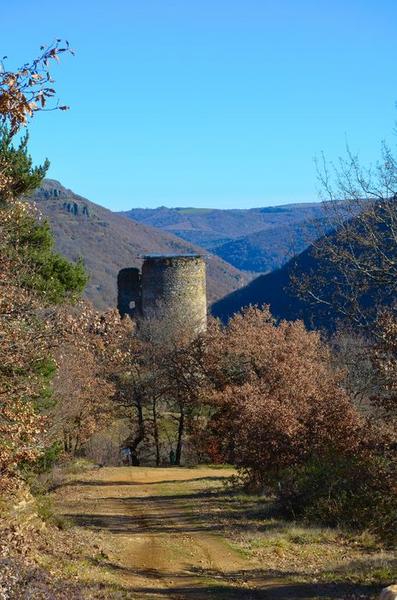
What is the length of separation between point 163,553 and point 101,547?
1170mm

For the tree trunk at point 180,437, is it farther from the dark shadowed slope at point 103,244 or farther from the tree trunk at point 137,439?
the dark shadowed slope at point 103,244

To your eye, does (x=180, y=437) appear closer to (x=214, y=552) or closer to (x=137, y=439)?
(x=137, y=439)

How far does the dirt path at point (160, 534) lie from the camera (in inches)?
456

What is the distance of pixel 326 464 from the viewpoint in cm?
1661

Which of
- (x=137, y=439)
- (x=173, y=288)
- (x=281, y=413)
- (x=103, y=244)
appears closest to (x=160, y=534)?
(x=281, y=413)

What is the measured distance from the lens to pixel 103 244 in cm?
14975

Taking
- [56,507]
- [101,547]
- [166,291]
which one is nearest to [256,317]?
[166,291]

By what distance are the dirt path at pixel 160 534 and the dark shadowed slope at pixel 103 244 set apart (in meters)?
78.3

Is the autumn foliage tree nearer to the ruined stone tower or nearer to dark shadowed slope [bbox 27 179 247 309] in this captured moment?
the ruined stone tower

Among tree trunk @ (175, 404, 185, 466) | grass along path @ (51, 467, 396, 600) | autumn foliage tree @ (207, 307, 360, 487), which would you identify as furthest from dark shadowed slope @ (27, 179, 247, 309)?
grass along path @ (51, 467, 396, 600)

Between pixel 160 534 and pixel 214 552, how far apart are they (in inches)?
92.8

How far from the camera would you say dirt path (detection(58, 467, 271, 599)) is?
38.0 ft

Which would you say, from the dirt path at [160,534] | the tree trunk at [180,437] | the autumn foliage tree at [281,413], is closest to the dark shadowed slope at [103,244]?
the tree trunk at [180,437]

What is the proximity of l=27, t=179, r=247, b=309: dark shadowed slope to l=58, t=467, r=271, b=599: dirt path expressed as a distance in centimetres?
7832
